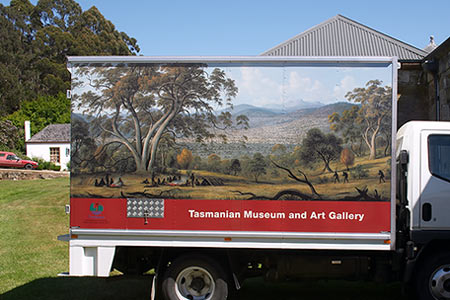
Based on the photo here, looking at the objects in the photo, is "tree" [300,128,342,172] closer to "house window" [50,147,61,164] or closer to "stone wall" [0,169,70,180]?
"stone wall" [0,169,70,180]

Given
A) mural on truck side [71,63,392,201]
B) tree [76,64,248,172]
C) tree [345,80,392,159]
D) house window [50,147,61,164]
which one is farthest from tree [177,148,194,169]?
house window [50,147,61,164]

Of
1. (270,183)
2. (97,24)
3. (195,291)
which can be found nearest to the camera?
(270,183)

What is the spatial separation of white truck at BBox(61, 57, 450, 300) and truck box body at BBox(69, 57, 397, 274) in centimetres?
1

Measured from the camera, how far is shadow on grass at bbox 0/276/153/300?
7.24 metres

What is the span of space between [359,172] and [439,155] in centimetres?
99

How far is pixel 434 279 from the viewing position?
19.6 feet

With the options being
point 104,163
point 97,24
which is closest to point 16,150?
point 97,24

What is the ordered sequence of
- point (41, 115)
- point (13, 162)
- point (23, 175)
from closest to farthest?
point (23, 175), point (13, 162), point (41, 115)

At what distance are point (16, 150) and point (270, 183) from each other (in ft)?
132

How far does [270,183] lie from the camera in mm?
5848

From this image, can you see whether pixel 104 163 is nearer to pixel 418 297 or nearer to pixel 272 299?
pixel 272 299

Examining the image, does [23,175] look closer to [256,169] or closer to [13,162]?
[13,162]

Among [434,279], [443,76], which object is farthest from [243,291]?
[443,76]

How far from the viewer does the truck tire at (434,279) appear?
596cm
